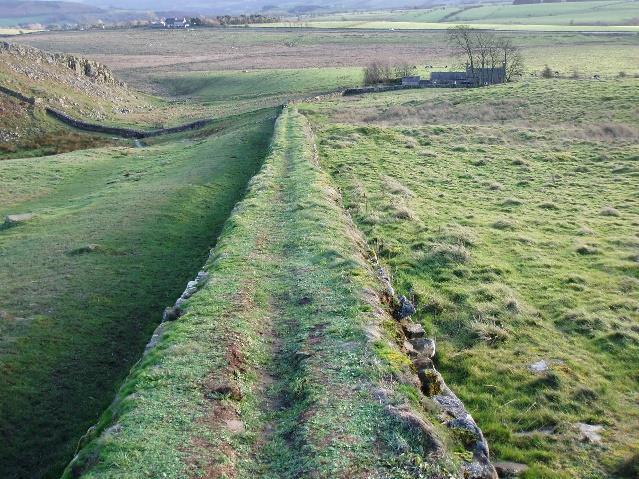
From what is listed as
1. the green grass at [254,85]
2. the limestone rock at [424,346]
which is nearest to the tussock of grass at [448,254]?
the limestone rock at [424,346]

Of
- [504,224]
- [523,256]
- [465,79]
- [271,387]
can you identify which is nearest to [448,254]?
[523,256]

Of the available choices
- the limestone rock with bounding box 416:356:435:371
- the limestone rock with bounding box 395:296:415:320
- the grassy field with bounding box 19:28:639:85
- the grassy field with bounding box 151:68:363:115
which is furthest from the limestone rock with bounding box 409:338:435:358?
the grassy field with bounding box 19:28:639:85

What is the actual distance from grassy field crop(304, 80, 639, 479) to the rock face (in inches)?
1811

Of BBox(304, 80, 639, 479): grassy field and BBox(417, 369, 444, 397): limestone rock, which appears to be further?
BBox(304, 80, 639, 479): grassy field

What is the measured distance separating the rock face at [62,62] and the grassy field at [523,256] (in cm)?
4599

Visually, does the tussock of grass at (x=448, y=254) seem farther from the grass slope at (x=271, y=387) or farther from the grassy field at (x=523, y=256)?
the grass slope at (x=271, y=387)

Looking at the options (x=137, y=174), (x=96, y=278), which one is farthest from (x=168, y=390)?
(x=137, y=174)

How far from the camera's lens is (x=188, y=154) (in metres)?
43.1

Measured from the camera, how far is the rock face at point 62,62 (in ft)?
240

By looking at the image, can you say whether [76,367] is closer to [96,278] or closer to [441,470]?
[96,278]

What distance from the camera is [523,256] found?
22.3 m

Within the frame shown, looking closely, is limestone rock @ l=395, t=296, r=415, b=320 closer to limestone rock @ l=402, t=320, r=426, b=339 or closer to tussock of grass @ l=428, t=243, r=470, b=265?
limestone rock @ l=402, t=320, r=426, b=339

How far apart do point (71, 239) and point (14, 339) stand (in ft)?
30.4

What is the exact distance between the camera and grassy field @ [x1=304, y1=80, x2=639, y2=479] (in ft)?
42.6
